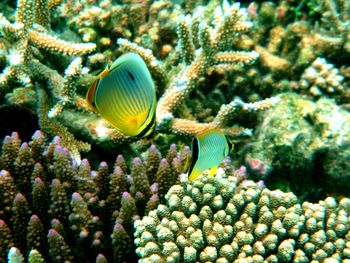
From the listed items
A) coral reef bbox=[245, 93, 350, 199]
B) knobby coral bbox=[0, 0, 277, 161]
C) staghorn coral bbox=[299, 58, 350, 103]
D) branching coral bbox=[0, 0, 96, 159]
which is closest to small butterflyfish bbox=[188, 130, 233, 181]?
knobby coral bbox=[0, 0, 277, 161]

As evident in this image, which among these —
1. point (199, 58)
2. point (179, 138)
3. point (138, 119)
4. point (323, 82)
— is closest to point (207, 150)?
point (138, 119)

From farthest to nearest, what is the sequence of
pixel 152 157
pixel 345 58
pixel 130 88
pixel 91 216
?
pixel 345 58, pixel 152 157, pixel 91 216, pixel 130 88

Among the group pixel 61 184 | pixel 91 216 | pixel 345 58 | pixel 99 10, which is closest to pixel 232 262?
pixel 91 216

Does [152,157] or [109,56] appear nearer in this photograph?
[152,157]

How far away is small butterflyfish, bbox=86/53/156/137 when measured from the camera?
1413mm

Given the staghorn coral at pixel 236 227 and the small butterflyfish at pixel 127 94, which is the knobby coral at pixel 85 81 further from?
the small butterflyfish at pixel 127 94

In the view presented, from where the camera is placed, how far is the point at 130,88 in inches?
56.2

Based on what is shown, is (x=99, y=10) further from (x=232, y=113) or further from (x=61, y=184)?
(x=61, y=184)

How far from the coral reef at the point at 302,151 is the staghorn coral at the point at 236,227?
68 centimetres

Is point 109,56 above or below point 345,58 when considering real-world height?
above

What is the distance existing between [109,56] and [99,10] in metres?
0.64

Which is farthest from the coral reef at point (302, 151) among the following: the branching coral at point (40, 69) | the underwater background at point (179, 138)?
the branching coral at point (40, 69)

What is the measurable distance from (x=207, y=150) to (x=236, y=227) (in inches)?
35.9

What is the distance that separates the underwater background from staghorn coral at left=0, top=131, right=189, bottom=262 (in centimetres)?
1
